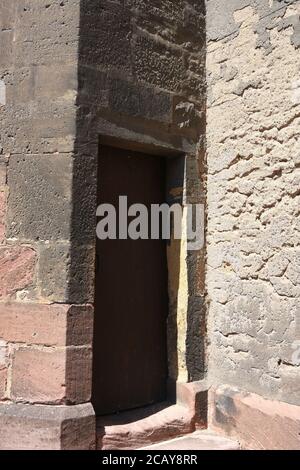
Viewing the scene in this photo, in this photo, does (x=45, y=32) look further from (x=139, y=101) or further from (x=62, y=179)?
(x=62, y=179)

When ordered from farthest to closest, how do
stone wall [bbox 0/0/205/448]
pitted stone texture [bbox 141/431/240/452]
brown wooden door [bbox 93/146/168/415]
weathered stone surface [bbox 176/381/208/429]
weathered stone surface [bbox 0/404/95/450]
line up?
weathered stone surface [bbox 176/381/208/429] → brown wooden door [bbox 93/146/168/415] → pitted stone texture [bbox 141/431/240/452] → stone wall [bbox 0/0/205/448] → weathered stone surface [bbox 0/404/95/450]

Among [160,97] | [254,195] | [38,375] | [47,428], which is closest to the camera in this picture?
[47,428]

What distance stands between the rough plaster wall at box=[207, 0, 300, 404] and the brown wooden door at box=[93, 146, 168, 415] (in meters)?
0.38

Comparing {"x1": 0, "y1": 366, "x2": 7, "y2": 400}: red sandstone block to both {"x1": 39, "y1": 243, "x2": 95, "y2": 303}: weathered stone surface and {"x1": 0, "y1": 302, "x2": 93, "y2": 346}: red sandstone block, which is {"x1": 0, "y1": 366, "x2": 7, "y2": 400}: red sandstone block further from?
{"x1": 39, "y1": 243, "x2": 95, "y2": 303}: weathered stone surface

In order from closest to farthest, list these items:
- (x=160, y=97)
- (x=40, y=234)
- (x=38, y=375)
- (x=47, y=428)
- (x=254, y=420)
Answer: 1. (x=47, y=428)
2. (x=38, y=375)
3. (x=40, y=234)
4. (x=254, y=420)
5. (x=160, y=97)

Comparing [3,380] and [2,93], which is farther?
[2,93]

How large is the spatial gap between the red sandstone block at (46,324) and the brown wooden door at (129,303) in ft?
0.89

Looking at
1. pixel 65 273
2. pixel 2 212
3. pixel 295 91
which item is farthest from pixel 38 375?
Result: pixel 295 91

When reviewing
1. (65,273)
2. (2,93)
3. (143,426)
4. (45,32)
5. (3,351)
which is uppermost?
(45,32)

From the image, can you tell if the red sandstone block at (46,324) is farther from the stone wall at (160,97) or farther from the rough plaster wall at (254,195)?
the rough plaster wall at (254,195)

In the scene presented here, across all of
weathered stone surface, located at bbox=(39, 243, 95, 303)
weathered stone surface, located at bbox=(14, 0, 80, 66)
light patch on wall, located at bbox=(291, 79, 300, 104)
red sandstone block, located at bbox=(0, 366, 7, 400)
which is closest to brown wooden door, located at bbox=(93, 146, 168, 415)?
weathered stone surface, located at bbox=(39, 243, 95, 303)

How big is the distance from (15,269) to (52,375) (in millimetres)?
688

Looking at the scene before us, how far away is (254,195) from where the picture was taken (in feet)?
11.0

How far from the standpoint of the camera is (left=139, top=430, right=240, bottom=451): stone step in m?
3.13
